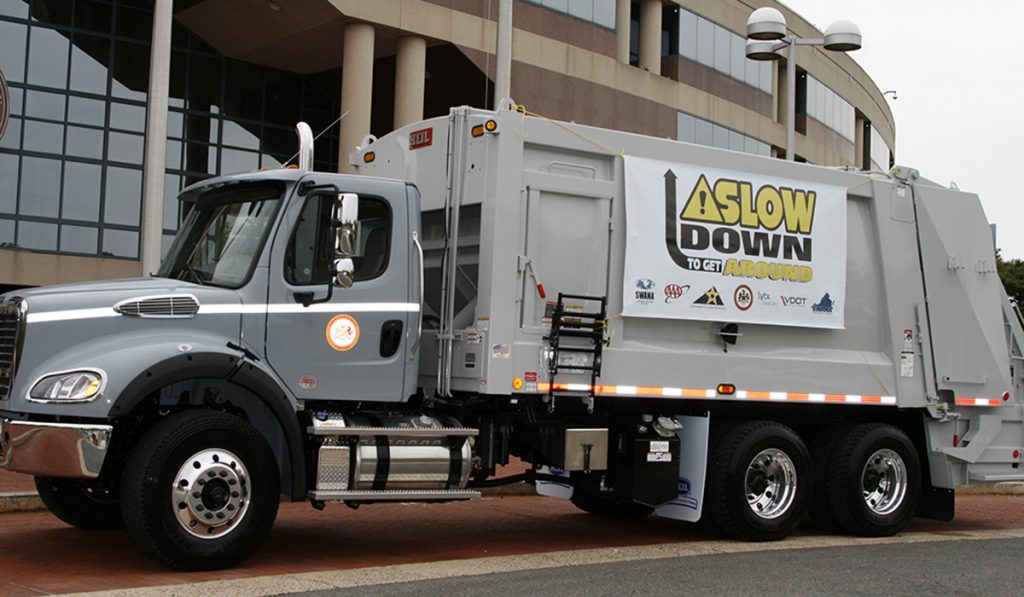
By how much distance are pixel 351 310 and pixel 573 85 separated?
2353 centimetres

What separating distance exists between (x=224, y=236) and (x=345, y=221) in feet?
3.64

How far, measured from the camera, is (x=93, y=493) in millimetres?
9367

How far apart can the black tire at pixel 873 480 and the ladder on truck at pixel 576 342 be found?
2860 millimetres

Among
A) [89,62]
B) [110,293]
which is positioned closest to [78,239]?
[89,62]

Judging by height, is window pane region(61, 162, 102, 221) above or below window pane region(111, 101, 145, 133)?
below

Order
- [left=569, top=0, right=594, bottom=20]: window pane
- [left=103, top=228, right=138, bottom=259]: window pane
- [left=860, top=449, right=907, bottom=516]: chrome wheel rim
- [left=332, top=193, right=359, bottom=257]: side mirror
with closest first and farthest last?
[left=332, top=193, right=359, bottom=257]: side mirror
[left=860, top=449, right=907, bottom=516]: chrome wheel rim
[left=103, top=228, right=138, bottom=259]: window pane
[left=569, top=0, right=594, bottom=20]: window pane

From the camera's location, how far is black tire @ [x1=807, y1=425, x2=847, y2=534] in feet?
37.3

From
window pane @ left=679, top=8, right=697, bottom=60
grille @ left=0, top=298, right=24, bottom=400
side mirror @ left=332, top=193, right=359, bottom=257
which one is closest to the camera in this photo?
grille @ left=0, top=298, right=24, bottom=400

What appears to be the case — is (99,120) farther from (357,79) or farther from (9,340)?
(9,340)

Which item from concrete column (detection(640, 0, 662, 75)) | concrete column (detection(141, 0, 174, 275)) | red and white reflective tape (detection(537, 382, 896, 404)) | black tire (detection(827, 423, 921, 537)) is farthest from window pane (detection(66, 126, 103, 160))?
black tire (detection(827, 423, 921, 537))

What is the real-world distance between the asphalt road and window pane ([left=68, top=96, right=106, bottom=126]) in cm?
2216

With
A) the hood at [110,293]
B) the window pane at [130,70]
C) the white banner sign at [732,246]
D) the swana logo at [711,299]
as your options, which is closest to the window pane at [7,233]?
the window pane at [130,70]

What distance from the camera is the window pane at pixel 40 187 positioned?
26938mm

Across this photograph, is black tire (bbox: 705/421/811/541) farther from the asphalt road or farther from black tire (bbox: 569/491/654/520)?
black tire (bbox: 569/491/654/520)
